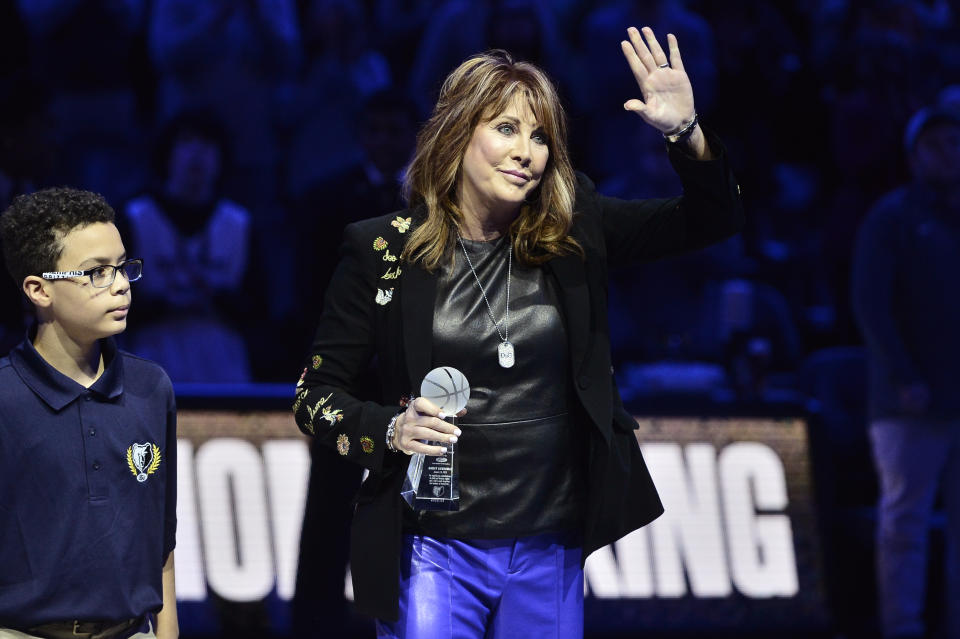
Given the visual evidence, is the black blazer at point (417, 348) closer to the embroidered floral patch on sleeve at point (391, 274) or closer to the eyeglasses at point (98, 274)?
the embroidered floral patch on sleeve at point (391, 274)

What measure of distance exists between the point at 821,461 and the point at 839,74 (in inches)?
120

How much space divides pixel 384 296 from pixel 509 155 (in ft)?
1.33

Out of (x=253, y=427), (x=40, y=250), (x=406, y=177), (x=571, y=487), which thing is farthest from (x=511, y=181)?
(x=253, y=427)

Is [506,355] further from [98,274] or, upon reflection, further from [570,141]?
[570,141]

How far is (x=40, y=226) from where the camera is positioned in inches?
108

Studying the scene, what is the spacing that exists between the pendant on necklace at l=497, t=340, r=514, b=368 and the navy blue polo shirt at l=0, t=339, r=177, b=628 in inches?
30.0

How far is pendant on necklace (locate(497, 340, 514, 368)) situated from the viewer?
2.78 m

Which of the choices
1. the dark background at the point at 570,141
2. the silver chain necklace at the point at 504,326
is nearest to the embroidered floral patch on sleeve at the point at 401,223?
the silver chain necklace at the point at 504,326

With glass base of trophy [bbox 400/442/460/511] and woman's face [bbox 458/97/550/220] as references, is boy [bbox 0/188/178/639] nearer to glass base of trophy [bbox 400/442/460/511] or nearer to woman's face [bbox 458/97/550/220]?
glass base of trophy [bbox 400/442/460/511]

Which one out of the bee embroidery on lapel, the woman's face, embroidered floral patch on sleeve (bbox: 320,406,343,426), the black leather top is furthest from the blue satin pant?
the woman's face

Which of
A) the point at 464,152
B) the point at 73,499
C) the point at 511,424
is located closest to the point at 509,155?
the point at 464,152

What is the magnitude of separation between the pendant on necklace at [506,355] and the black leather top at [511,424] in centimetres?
2

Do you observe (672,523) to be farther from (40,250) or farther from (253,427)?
(40,250)

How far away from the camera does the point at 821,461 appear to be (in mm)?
5445
